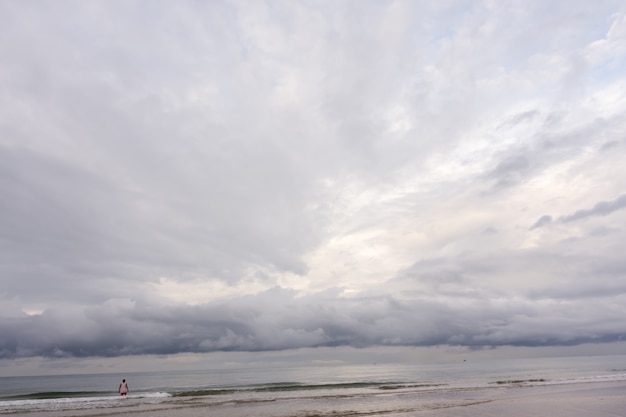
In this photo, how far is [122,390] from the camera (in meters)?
56.5

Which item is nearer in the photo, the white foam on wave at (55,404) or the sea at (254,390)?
the white foam on wave at (55,404)

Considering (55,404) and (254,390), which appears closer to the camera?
(55,404)

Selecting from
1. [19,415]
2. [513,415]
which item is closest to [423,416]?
[513,415]

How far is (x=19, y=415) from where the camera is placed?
128ft

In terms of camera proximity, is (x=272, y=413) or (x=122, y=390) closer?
(x=272, y=413)

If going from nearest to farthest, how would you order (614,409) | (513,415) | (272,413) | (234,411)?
1. (513,415)
2. (614,409)
3. (272,413)
4. (234,411)

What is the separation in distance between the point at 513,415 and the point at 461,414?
3.56m

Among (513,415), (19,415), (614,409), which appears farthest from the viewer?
(19,415)

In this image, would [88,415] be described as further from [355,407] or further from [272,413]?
[355,407]

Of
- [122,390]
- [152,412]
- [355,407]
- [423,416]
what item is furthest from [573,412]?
[122,390]

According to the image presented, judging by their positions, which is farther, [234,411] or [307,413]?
[234,411]

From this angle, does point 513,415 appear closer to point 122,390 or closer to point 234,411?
point 234,411

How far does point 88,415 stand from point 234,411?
526 inches

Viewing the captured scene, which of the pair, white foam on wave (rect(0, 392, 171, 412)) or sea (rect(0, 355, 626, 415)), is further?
sea (rect(0, 355, 626, 415))
